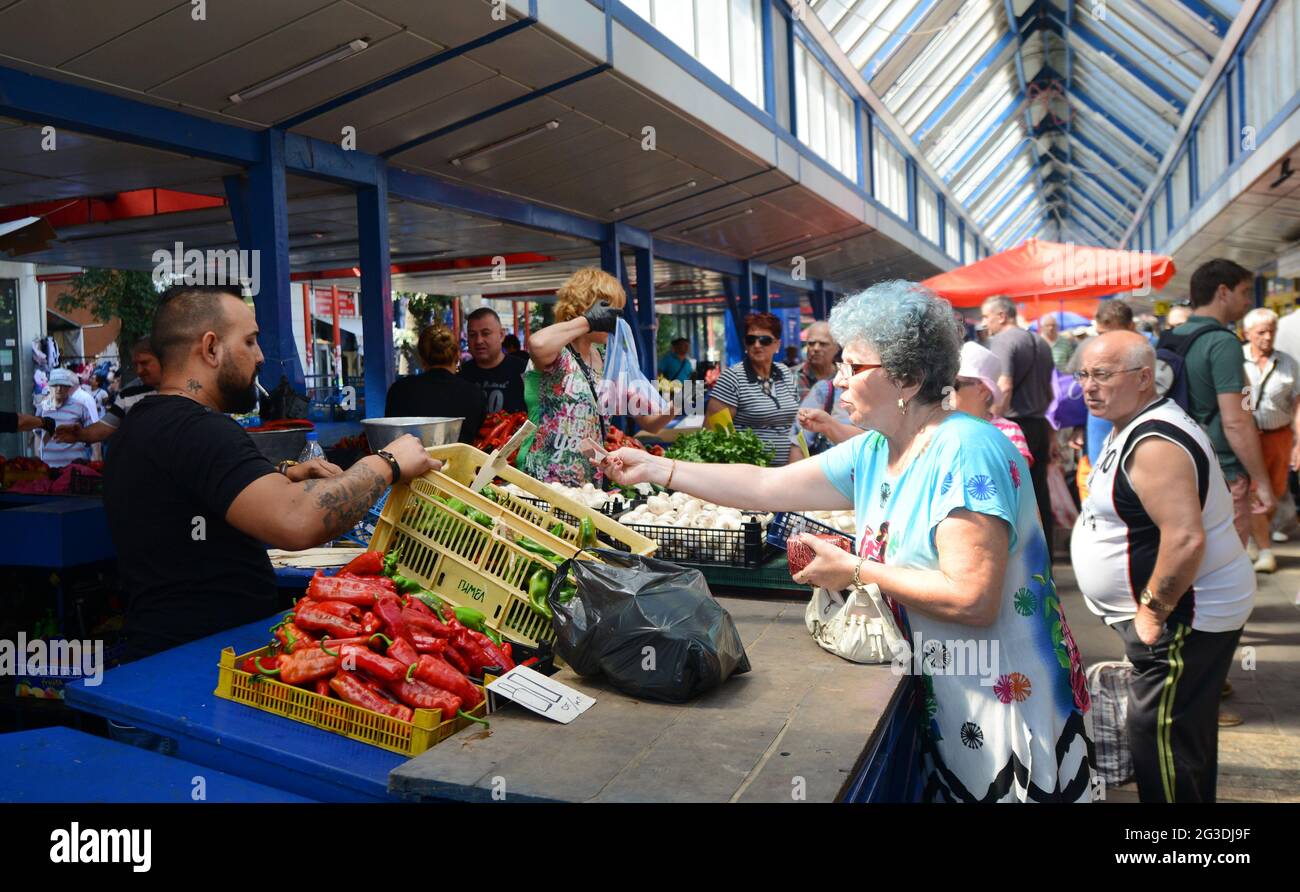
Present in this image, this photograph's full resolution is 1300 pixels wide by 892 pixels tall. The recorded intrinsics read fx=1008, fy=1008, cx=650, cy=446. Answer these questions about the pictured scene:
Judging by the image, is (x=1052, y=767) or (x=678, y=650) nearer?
(x=678, y=650)

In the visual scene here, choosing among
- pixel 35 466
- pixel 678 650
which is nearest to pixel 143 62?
pixel 35 466

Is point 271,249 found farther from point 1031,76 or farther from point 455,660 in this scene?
point 1031,76

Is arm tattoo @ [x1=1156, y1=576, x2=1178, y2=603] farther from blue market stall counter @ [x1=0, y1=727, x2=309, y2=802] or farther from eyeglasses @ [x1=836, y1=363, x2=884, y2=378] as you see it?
blue market stall counter @ [x1=0, y1=727, x2=309, y2=802]

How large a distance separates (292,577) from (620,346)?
6.86ft

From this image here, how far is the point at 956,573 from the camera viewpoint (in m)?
2.25

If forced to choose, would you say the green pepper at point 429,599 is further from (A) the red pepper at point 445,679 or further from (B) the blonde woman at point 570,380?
(B) the blonde woman at point 570,380

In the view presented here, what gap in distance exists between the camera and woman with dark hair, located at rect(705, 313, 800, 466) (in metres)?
6.41

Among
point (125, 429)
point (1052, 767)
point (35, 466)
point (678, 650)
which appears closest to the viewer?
point (678, 650)

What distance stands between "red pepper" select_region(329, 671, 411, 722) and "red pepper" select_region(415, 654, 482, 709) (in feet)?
0.30

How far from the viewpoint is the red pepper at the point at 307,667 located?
2219 millimetres

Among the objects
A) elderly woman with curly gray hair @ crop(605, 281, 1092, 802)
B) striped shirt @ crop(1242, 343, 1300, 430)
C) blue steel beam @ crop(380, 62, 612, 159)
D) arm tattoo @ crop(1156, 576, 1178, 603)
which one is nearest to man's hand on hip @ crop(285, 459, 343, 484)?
elderly woman with curly gray hair @ crop(605, 281, 1092, 802)

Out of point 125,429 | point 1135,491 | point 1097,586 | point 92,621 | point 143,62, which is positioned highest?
point 143,62

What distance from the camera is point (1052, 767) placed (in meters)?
2.40
